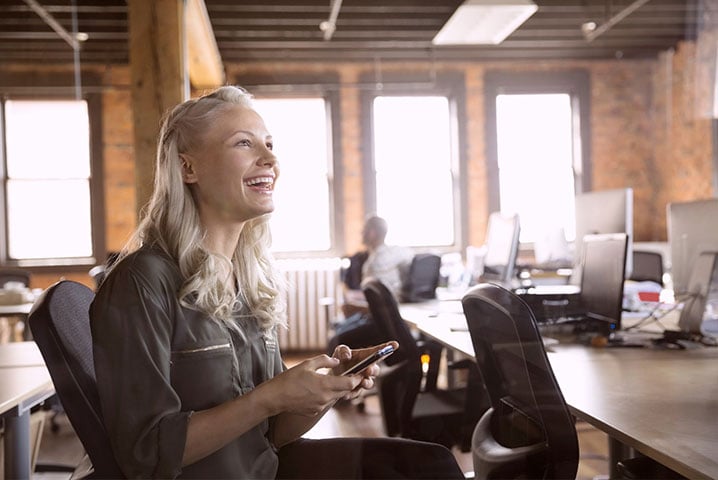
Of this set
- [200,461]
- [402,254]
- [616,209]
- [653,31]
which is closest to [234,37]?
→ [402,254]

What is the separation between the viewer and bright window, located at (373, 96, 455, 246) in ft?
25.5

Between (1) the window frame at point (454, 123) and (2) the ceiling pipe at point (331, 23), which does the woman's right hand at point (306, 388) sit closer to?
(2) the ceiling pipe at point (331, 23)

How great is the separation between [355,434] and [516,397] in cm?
253

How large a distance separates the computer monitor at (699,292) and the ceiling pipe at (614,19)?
4238 millimetres

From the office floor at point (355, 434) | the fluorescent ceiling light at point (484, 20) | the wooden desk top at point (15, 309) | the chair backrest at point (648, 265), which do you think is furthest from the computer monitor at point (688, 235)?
the wooden desk top at point (15, 309)

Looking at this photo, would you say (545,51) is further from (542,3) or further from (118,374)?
(118,374)

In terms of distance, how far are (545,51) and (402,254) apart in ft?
12.1

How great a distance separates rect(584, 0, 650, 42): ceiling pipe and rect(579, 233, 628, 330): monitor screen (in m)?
4.09

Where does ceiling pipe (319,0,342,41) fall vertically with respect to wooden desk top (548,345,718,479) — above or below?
above

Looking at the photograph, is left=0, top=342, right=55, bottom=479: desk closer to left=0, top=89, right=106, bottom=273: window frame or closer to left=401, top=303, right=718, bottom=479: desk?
left=401, top=303, right=718, bottom=479: desk

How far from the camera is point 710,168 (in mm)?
6875

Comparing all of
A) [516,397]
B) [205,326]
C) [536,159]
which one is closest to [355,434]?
[516,397]

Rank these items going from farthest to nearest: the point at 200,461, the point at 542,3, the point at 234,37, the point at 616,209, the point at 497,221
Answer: the point at 234,37 → the point at 542,3 → the point at 497,221 → the point at 616,209 → the point at 200,461

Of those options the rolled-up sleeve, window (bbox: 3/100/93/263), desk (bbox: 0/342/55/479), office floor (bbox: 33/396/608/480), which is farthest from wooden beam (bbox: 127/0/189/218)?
window (bbox: 3/100/93/263)
